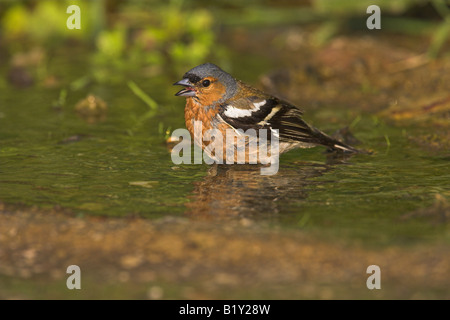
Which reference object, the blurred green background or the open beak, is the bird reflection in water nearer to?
the open beak

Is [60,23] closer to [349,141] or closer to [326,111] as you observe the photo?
[326,111]

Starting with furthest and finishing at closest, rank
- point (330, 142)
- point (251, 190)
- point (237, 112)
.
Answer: point (330, 142)
point (237, 112)
point (251, 190)

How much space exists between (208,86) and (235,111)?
315mm

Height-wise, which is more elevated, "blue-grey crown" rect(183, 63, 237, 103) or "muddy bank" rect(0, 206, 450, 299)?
"blue-grey crown" rect(183, 63, 237, 103)

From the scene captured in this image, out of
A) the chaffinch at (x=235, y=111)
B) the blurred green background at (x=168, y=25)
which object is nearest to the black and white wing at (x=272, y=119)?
the chaffinch at (x=235, y=111)

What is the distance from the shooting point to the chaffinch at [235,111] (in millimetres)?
6375

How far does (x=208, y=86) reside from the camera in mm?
6484

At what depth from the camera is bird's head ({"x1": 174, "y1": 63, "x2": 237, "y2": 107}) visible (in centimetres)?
646

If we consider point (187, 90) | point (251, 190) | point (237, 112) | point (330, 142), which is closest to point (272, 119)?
point (237, 112)

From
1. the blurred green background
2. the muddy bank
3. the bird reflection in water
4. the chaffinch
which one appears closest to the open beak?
the chaffinch

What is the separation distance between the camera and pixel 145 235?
4.71m

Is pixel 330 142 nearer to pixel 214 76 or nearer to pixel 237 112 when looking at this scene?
pixel 237 112

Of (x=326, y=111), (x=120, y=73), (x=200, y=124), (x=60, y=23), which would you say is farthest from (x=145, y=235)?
(x=60, y=23)

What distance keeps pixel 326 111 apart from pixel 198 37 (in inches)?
122
